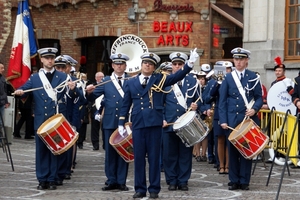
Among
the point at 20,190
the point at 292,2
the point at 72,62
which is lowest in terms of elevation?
the point at 20,190

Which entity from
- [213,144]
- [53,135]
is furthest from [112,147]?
[213,144]

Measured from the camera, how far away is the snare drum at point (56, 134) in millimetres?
12820

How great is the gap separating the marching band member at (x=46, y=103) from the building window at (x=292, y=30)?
348 inches

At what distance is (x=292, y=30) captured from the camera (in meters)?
21.1

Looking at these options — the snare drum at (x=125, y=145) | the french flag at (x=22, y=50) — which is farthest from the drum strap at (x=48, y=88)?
the french flag at (x=22, y=50)

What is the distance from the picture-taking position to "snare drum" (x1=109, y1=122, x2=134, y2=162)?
12.8m

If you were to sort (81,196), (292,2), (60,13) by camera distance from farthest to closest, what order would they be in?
1. (60,13)
2. (292,2)
3. (81,196)

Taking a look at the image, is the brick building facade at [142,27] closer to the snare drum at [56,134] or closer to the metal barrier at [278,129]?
the metal barrier at [278,129]

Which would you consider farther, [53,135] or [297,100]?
[297,100]

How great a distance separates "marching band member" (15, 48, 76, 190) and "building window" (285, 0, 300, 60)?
883 centimetres

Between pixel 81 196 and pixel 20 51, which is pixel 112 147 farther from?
pixel 20 51

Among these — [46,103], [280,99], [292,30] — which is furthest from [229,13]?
[46,103]

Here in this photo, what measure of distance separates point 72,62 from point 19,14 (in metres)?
9.40

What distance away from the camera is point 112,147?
13.1m
